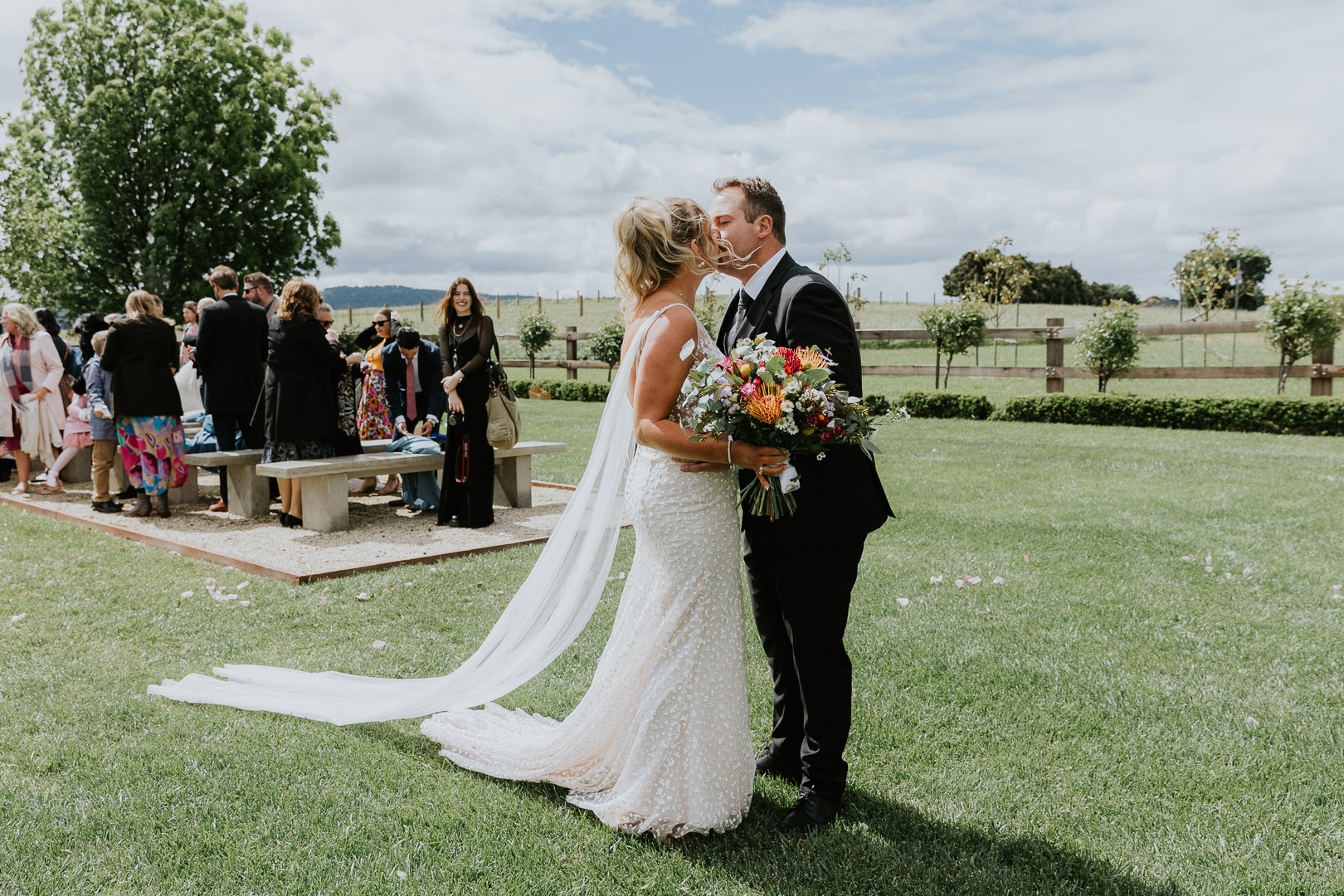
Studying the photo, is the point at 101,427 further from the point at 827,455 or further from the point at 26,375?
the point at 827,455

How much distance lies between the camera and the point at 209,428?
1011 centimetres

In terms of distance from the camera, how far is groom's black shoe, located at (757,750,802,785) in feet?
11.7

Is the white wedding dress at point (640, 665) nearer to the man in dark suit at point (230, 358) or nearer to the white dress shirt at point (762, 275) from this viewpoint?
the white dress shirt at point (762, 275)

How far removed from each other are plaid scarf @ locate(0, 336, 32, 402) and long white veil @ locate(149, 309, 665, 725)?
8239 millimetres

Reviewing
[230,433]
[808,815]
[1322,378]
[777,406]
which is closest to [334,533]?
[230,433]

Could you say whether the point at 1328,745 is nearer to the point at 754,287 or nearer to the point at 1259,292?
the point at 754,287

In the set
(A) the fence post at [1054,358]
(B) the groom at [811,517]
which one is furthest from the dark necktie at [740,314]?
(A) the fence post at [1054,358]

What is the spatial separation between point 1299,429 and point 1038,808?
15306 millimetres

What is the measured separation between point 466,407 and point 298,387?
5.23ft

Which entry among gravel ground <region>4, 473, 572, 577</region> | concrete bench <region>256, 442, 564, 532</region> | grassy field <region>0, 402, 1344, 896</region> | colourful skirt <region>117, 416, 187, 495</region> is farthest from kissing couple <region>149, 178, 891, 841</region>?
colourful skirt <region>117, 416, 187, 495</region>

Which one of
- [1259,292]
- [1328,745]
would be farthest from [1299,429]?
[1259,292]

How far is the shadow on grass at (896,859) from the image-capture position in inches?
111

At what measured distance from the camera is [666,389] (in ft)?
10.2

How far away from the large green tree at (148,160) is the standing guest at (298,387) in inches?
791
